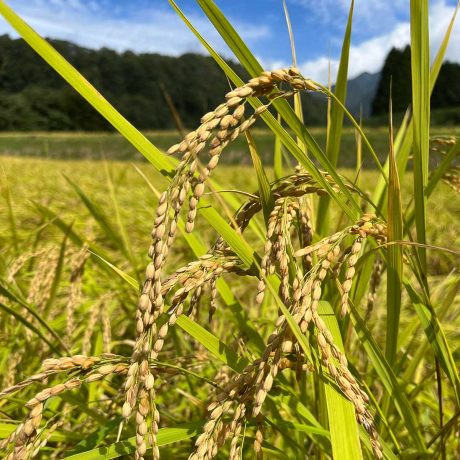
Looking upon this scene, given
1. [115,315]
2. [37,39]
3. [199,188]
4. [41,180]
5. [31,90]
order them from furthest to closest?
[31,90]
[41,180]
[115,315]
[37,39]
[199,188]

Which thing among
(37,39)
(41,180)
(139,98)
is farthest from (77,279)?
(139,98)

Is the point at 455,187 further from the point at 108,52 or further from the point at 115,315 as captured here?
the point at 108,52

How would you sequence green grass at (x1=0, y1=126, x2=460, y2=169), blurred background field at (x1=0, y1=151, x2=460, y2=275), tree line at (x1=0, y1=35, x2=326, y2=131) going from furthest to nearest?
1. tree line at (x1=0, y1=35, x2=326, y2=131)
2. green grass at (x1=0, y1=126, x2=460, y2=169)
3. blurred background field at (x1=0, y1=151, x2=460, y2=275)

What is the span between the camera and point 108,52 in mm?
42969

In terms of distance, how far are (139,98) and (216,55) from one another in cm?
3942

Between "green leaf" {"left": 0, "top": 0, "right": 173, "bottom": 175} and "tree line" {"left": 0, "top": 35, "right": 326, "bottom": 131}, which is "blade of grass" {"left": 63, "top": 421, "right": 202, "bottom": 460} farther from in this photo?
"tree line" {"left": 0, "top": 35, "right": 326, "bottom": 131}

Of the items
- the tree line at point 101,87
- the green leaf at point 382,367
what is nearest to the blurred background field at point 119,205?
the green leaf at point 382,367

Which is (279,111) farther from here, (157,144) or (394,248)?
(157,144)

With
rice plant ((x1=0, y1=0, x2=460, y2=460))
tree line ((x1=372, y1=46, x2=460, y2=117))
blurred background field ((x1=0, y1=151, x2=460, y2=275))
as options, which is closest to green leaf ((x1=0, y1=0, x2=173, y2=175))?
rice plant ((x1=0, y1=0, x2=460, y2=460))

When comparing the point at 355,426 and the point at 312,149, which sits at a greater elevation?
the point at 312,149

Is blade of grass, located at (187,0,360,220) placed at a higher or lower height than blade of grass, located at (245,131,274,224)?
higher

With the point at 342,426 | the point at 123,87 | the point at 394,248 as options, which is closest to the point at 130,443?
the point at 342,426

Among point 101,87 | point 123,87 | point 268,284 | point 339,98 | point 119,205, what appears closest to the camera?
point 268,284

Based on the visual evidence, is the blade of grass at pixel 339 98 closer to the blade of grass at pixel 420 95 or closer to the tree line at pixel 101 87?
the blade of grass at pixel 420 95
